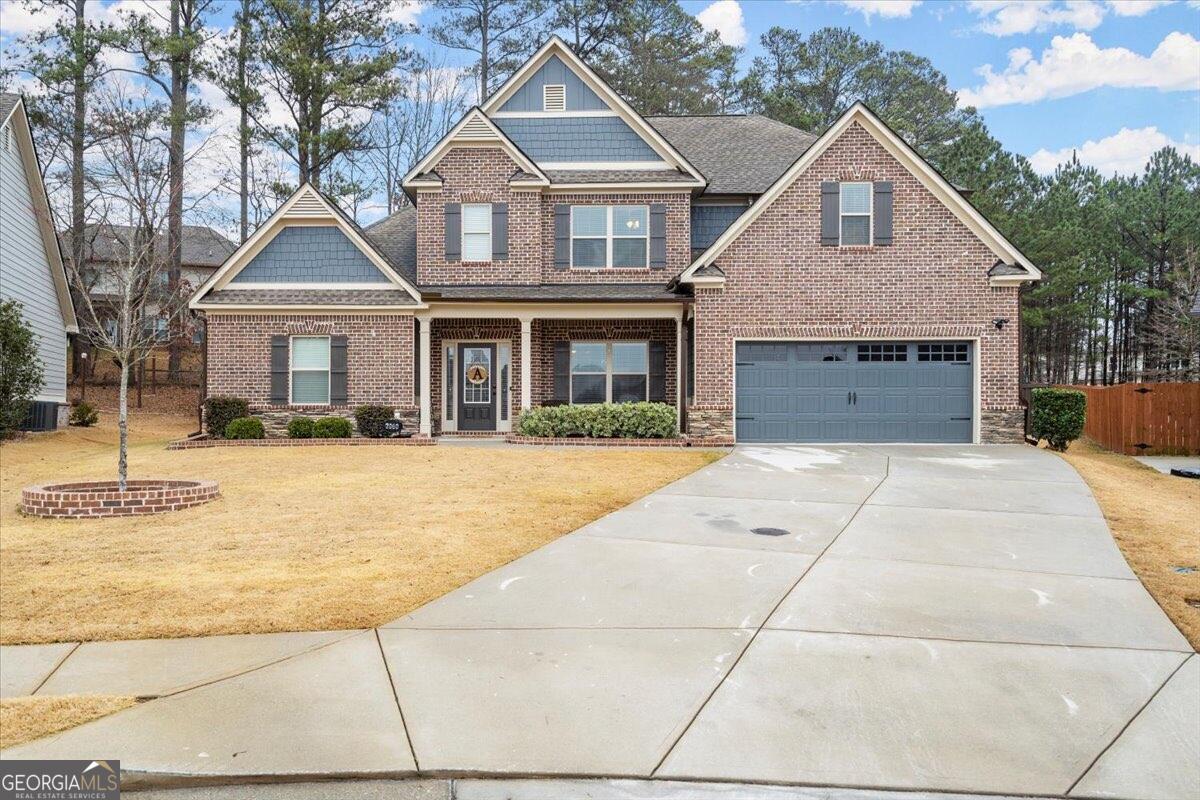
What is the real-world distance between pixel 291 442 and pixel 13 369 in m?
6.38

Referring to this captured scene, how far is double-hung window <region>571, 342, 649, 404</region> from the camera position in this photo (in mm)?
19797

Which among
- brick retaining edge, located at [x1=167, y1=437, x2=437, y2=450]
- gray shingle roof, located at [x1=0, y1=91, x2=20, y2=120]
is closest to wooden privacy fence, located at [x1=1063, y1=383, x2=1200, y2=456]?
brick retaining edge, located at [x1=167, y1=437, x2=437, y2=450]

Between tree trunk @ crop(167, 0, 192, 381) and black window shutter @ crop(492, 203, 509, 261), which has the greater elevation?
tree trunk @ crop(167, 0, 192, 381)

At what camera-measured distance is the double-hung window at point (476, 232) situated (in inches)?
786

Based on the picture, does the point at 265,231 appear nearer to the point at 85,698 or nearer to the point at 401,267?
the point at 401,267

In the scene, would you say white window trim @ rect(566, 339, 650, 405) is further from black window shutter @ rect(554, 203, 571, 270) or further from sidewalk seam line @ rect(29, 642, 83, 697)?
sidewalk seam line @ rect(29, 642, 83, 697)

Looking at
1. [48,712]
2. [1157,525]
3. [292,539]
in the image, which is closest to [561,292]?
[292,539]

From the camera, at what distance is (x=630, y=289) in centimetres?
1939

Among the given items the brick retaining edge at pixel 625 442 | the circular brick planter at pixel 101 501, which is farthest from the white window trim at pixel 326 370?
the circular brick planter at pixel 101 501

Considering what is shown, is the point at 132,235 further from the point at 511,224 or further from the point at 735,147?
the point at 735,147

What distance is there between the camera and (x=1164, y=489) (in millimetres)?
13242

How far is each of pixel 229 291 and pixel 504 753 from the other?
17.9 metres

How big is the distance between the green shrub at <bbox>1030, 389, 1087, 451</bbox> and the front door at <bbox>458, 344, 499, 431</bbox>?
12491 mm

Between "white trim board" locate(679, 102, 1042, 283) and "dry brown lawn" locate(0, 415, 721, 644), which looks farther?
"white trim board" locate(679, 102, 1042, 283)
